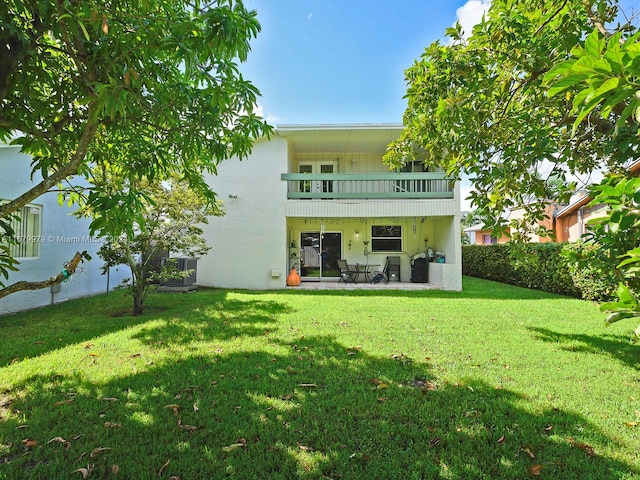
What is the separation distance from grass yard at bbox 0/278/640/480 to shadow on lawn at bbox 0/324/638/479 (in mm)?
15

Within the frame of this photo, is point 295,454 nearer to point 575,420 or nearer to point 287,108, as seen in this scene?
point 575,420

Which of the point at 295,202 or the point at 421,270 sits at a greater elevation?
the point at 295,202

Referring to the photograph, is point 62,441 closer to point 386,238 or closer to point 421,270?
point 421,270

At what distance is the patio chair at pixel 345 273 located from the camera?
1312cm

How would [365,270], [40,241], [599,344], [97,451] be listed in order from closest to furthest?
[97,451] < [599,344] < [40,241] < [365,270]

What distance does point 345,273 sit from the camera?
13.2m

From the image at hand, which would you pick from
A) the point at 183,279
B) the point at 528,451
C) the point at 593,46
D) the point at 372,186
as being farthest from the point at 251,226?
the point at 593,46

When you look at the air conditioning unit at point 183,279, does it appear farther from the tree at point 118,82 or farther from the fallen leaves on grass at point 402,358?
the fallen leaves on grass at point 402,358

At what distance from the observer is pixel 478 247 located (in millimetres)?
16906

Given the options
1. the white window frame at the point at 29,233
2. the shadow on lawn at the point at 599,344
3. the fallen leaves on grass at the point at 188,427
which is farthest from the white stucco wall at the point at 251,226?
the fallen leaves on grass at the point at 188,427

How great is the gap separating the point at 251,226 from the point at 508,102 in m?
9.66

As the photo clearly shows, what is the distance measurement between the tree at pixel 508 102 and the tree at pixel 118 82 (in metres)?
2.26

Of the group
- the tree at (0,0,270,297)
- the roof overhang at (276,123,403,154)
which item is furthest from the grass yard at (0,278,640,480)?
the roof overhang at (276,123,403,154)

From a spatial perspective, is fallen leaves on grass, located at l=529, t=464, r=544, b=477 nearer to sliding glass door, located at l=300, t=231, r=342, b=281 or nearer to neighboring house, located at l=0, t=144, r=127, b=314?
neighboring house, located at l=0, t=144, r=127, b=314
